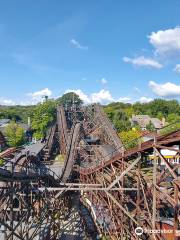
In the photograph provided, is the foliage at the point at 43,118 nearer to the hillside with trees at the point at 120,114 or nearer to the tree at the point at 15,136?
the hillside with trees at the point at 120,114

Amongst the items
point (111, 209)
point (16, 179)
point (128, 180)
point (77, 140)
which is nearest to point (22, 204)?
point (16, 179)

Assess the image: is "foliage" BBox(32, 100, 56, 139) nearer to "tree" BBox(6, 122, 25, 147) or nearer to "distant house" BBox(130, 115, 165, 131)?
"tree" BBox(6, 122, 25, 147)

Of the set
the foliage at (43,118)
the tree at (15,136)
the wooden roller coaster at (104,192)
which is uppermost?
the foliage at (43,118)

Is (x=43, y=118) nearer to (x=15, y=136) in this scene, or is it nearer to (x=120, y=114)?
(x=15, y=136)

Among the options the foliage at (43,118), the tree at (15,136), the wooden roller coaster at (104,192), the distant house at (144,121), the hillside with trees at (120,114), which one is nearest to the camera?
the wooden roller coaster at (104,192)

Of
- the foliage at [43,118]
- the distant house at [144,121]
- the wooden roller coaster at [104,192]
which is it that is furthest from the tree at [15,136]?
the distant house at [144,121]

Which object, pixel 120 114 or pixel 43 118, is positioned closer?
pixel 43 118

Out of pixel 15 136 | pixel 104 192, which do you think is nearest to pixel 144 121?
pixel 15 136

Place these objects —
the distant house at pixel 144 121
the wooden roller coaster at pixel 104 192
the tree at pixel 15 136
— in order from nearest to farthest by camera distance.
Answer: the wooden roller coaster at pixel 104 192 < the tree at pixel 15 136 < the distant house at pixel 144 121

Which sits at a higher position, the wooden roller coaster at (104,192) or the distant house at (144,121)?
the distant house at (144,121)

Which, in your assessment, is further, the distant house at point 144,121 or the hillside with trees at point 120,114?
the distant house at point 144,121
